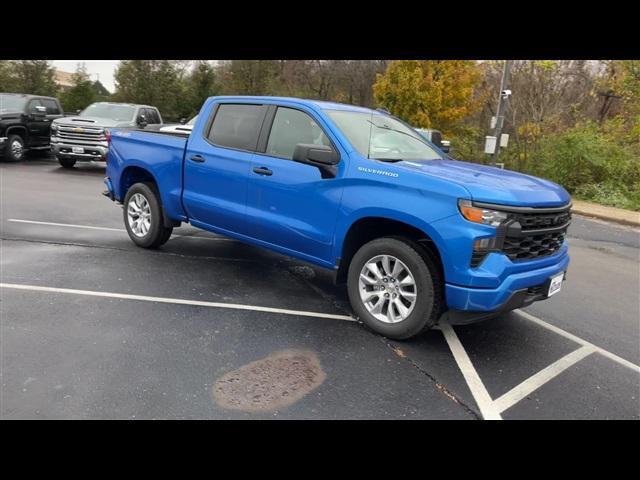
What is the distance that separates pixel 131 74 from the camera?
2439 cm

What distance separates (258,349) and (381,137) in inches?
89.8

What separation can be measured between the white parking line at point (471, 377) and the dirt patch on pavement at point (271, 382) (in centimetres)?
104

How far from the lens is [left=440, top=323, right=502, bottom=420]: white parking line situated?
3250 mm

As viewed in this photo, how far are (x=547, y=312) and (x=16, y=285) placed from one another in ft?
17.2

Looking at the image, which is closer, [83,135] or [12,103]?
[83,135]

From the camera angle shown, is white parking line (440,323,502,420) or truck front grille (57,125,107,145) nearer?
white parking line (440,323,502,420)

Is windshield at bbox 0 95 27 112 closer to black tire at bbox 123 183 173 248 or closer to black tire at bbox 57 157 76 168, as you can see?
black tire at bbox 57 157 76 168

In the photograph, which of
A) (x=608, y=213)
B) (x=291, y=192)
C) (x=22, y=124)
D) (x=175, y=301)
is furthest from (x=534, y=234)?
(x=22, y=124)

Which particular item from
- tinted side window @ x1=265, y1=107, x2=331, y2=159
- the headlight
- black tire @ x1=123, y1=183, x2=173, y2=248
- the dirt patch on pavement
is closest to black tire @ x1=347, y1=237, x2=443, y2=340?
the headlight

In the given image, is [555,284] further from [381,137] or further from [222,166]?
[222,166]

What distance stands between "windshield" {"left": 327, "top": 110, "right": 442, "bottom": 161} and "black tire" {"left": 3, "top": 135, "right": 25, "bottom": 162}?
1330 centimetres

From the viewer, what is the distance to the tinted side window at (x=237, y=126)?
510 cm

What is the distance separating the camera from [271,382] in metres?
3.42
